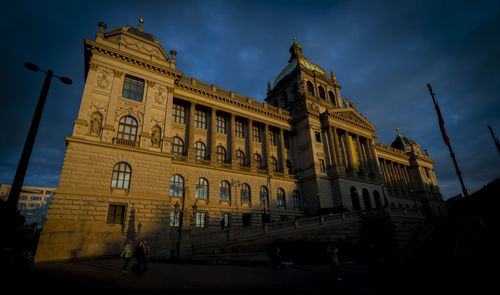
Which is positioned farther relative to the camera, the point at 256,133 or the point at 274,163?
the point at 256,133

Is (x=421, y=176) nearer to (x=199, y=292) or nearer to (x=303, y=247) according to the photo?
(x=303, y=247)

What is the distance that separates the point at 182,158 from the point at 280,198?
14766 mm

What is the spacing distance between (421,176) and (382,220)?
47648 millimetres

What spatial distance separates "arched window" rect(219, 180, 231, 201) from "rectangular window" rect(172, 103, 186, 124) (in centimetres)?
959

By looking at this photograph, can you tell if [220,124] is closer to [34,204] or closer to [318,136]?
[318,136]

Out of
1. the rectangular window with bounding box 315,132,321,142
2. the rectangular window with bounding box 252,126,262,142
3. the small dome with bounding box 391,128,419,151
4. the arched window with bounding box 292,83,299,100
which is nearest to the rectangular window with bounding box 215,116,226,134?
the rectangular window with bounding box 252,126,262,142

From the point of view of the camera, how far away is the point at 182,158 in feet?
97.8

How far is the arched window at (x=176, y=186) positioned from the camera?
27.6 m

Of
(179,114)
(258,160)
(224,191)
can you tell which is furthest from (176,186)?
(258,160)

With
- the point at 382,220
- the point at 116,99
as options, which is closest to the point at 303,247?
the point at 382,220

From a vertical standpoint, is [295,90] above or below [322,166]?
above

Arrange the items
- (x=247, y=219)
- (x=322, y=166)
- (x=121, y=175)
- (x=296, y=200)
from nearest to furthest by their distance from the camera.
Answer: (x=121, y=175) → (x=247, y=219) → (x=296, y=200) → (x=322, y=166)

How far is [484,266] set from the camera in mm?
10633

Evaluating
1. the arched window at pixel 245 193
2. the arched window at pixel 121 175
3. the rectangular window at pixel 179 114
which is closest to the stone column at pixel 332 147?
the arched window at pixel 245 193
